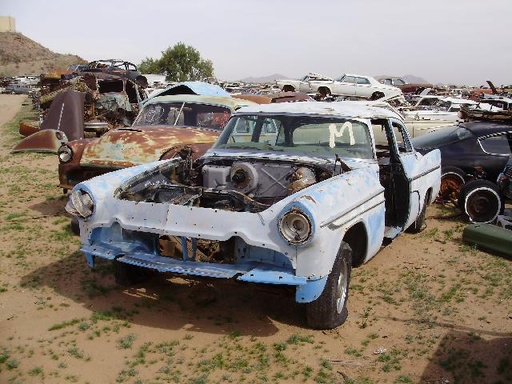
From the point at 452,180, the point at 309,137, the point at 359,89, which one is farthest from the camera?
the point at 359,89

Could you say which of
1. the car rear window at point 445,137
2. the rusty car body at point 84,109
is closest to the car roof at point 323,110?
the car rear window at point 445,137

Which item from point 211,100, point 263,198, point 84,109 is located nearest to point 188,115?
point 211,100

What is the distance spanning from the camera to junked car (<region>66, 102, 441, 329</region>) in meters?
3.91

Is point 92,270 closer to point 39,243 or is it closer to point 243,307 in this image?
point 39,243

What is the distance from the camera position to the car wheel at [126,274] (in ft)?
16.2

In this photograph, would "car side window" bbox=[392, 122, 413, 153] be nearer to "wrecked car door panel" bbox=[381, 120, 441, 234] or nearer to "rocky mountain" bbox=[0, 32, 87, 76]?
"wrecked car door panel" bbox=[381, 120, 441, 234]

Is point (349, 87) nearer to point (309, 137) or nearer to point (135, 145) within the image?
point (135, 145)

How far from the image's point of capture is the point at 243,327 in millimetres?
4340

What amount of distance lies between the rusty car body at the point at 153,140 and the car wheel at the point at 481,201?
136 inches

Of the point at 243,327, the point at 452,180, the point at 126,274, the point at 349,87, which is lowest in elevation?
the point at 243,327

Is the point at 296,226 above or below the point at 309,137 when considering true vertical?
below

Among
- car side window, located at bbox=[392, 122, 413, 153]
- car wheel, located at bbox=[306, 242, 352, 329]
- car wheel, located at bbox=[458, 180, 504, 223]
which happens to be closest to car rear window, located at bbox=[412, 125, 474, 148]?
car wheel, located at bbox=[458, 180, 504, 223]

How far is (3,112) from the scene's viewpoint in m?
28.8

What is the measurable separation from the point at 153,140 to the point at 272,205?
11.6 ft
